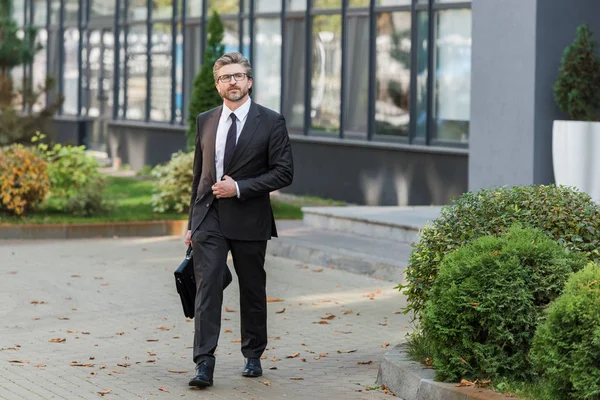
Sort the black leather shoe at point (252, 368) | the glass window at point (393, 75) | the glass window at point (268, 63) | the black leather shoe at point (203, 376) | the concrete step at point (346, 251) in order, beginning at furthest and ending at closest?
the glass window at point (268, 63) → the glass window at point (393, 75) → the concrete step at point (346, 251) → the black leather shoe at point (252, 368) → the black leather shoe at point (203, 376)

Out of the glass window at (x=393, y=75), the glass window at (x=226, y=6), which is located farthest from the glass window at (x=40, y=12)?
the glass window at (x=393, y=75)

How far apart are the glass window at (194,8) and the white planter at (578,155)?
43.5 feet

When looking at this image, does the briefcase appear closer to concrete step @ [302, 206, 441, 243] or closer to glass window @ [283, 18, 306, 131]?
concrete step @ [302, 206, 441, 243]

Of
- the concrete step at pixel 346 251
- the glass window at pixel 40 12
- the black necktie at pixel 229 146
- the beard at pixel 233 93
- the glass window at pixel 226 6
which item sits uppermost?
the glass window at pixel 40 12

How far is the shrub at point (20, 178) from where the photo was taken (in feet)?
54.1

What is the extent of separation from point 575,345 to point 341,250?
7789mm

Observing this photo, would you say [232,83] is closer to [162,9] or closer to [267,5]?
[267,5]

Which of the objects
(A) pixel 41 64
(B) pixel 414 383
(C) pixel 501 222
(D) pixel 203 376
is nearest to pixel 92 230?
(D) pixel 203 376

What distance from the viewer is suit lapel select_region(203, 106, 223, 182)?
7.88 m

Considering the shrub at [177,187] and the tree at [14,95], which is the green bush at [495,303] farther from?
the tree at [14,95]

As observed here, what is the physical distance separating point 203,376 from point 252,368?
51cm

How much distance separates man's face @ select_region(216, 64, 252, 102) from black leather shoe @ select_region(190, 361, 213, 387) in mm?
1568

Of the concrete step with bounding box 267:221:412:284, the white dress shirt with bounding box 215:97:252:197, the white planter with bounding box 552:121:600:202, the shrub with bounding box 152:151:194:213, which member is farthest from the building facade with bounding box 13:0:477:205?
the white dress shirt with bounding box 215:97:252:197

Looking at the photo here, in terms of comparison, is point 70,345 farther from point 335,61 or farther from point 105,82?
point 105,82
